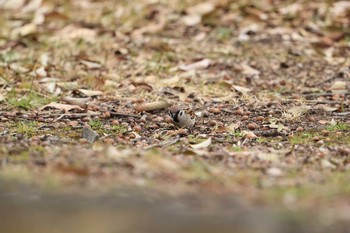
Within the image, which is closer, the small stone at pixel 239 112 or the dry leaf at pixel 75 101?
the small stone at pixel 239 112

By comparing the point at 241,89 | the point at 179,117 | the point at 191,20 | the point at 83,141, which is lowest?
the point at 191,20

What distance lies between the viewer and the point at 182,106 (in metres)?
4.34

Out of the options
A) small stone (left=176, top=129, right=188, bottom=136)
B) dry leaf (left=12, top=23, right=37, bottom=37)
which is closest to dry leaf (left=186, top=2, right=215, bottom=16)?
dry leaf (left=12, top=23, right=37, bottom=37)

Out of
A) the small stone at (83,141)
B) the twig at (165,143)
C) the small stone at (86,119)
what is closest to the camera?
the twig at (165,143)

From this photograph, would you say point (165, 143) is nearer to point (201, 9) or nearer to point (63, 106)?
point (63, 106)

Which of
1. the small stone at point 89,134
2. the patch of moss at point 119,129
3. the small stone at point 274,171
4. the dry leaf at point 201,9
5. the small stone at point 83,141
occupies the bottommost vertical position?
the dry leaf at point 201,9

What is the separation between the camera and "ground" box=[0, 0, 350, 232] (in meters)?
2.39

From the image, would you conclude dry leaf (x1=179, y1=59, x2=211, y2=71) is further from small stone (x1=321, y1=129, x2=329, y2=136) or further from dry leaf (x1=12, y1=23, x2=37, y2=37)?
small stone (x1=321, y1=129, x2=329, y2=136)

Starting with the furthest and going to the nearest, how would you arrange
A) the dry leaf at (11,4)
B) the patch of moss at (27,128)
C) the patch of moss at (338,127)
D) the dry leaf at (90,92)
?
the dry leaf at (11,4), the dry leaf at (90,92), the patch of moss at (338,127), the patch of moss at (27,128)

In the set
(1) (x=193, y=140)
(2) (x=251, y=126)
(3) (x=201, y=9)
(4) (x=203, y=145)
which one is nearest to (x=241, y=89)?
(2) (x=251, y=126)

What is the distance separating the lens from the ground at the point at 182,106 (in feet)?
7.84

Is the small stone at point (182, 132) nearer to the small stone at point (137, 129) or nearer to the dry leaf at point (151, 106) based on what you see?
the small stone at point (137, 129)

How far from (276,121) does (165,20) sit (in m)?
2.43

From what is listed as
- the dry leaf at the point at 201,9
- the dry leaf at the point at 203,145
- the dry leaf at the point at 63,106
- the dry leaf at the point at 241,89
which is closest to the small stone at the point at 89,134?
the dry leaf at the point at 203,145
